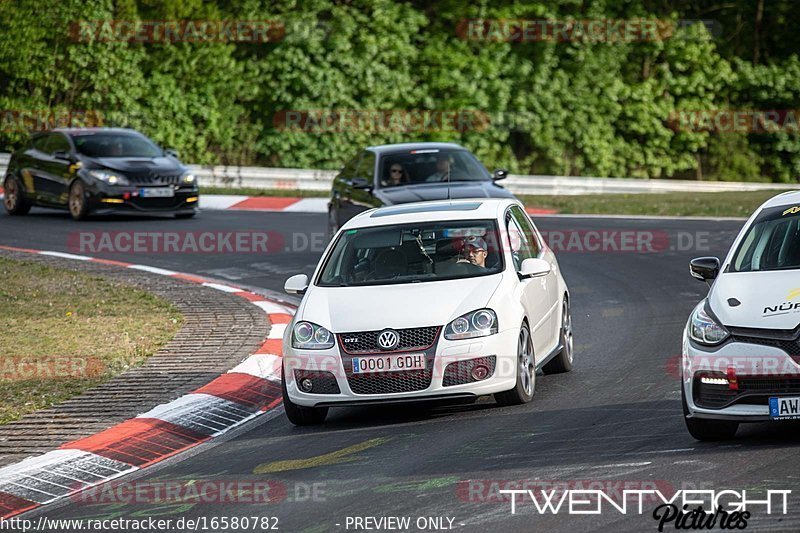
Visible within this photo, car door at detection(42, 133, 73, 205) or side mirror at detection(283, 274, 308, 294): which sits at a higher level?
side mirror at detection(283, 274, 308, 294)

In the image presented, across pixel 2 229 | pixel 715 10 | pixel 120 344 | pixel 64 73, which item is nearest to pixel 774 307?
pixel 120 344

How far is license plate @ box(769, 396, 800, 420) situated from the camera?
25.6ft

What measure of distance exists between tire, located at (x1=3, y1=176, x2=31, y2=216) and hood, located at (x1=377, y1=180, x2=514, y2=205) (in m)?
9.34

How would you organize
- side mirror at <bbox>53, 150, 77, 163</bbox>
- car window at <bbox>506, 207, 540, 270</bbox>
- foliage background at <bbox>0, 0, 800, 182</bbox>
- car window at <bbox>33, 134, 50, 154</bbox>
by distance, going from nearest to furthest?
1. car window at <bbox>506, 207, 540, 270</bbox>
2. side mirror at <bbox>53, 150, 77, 163</bbox>
3. car window at <bbox>33, 134, 50, 154</bbox>
4. foliage background at <bbox>0, 0, 800, 182</bbox>

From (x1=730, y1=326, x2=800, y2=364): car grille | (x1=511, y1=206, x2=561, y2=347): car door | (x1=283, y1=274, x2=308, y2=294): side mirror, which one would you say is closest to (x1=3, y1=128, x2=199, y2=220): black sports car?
(x1=511, y1=206, x2=561, y2=347): car door

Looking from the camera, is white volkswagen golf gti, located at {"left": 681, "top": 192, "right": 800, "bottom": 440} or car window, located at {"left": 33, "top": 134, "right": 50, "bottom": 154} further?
car window, located at {"left": 33, "top": 134, "right": 50, "bottom": 154}

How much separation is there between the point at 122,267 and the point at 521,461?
11.4m

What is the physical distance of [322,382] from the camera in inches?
372

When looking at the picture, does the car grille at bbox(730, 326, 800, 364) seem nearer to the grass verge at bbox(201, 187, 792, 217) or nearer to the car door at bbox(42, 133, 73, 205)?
the grass verge at bbox(201, 187, 792, 217)

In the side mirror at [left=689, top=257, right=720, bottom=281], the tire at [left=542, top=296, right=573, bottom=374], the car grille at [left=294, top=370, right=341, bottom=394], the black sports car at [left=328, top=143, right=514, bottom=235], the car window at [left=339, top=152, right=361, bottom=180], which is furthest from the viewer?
the car window at [left=339, top=152, right=361, bottom=180]

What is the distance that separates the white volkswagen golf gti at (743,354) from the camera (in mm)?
7836

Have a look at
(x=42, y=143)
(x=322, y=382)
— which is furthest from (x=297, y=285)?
(x=42, y=143)

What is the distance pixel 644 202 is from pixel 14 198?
38.3 feet

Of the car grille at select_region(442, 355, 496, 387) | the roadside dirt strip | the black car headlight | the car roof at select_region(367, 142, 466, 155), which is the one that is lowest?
the black car headlight
